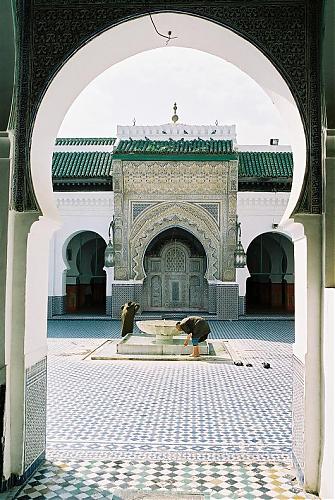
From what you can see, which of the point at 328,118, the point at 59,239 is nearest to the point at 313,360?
the point at 328,118

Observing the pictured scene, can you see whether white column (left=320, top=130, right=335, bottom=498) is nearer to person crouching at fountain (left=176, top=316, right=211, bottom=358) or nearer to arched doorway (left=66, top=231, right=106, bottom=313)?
person crouching at fountain (left=176, top=316, right=211, bottom=358)

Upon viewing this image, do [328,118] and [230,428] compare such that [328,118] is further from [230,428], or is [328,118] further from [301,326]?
[230,428]

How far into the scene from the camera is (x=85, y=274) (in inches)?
435

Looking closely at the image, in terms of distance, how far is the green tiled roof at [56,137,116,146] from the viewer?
37.9ft

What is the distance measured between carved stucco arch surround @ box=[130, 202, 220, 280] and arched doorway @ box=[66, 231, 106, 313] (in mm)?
1332

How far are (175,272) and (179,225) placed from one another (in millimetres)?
1090

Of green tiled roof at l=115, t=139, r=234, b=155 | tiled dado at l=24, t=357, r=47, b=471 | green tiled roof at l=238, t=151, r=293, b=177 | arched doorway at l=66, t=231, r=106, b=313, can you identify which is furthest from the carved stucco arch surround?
tiled dado at l=24, t=357, r=47, b=471

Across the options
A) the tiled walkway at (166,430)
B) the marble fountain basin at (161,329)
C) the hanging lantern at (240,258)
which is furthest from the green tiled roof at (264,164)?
the tiled walkway at (166,430)

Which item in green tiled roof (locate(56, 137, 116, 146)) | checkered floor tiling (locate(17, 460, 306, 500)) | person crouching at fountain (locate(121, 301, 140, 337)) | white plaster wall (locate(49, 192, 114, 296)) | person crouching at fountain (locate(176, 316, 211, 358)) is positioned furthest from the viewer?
green tiled roof (locate(56, 137, 116, 146))

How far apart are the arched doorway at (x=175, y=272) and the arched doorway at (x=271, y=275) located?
1104 millimetres

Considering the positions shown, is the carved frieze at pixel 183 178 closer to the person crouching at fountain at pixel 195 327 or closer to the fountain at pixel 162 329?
the fountain at pixel 162 329

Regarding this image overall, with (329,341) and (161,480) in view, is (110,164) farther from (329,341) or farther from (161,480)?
(329,341)

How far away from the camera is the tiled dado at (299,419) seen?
2229 mm

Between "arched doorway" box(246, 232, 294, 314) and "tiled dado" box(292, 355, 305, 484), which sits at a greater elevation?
"arched doorway" box(246, 232, 294, 314)
